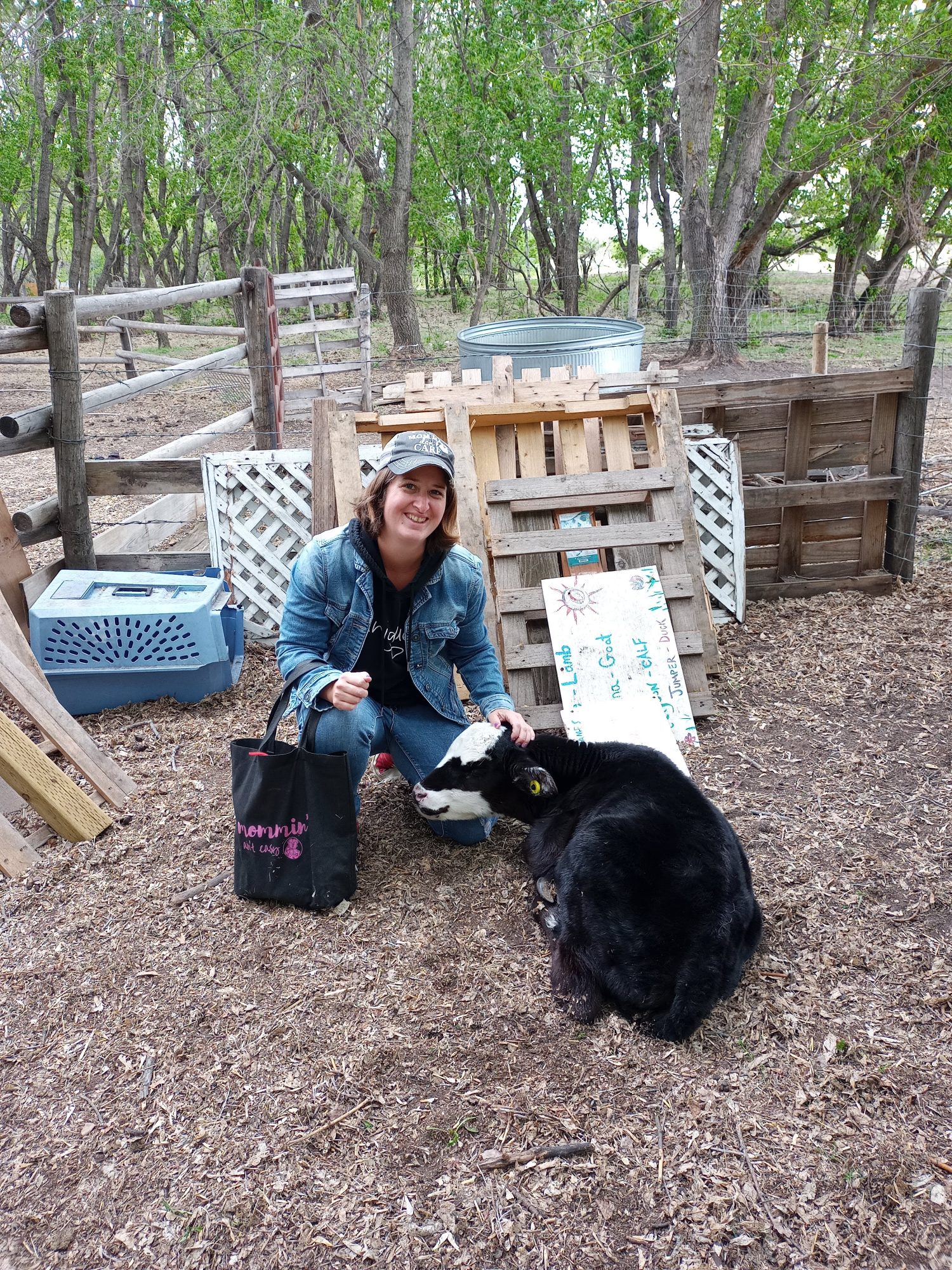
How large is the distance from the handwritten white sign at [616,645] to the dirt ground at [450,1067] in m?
0.63

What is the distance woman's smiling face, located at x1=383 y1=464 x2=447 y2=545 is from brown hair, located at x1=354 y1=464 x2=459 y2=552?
0.04m

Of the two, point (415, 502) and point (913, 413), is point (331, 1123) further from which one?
point (913, 413)

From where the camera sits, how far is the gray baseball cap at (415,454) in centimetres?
299

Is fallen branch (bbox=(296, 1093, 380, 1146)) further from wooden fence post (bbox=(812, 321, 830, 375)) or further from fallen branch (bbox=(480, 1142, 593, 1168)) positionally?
wooden fence post (bbox=(812, 321, 830, 375))

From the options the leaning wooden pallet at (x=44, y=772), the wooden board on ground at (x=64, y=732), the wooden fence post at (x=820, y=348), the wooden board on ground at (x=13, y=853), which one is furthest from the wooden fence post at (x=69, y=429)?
the wooden fence post at (x=820, y=348)

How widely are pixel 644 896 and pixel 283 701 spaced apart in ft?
4.33

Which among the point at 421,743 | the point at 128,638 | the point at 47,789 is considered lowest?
the point at 47,789

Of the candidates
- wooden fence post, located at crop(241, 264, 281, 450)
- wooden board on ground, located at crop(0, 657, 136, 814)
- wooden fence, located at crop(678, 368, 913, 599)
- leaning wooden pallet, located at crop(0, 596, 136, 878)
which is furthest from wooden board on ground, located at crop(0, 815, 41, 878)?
wooden fence, located at crop(678, 368, 913, 599)

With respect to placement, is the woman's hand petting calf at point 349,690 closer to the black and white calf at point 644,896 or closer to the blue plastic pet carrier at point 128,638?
the black and white calf at point 644,896

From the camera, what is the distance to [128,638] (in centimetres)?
454

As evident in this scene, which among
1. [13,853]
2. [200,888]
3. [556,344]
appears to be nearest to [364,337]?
[556,344]

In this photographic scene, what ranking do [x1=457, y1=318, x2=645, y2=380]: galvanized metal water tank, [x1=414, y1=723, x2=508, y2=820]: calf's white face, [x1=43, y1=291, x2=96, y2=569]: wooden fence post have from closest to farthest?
[x1=414, y1=723, x2=508, y2=820]: calf's white face, [x1=43, y1=291, x2=96, y2=569]: wooden fence post, [x1=457, y1=318, x2=645, y2=380]: galvanized metal water tank

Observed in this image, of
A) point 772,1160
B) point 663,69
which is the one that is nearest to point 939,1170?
point 772,1160

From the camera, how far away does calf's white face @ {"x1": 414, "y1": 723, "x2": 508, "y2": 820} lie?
11.0 ft
